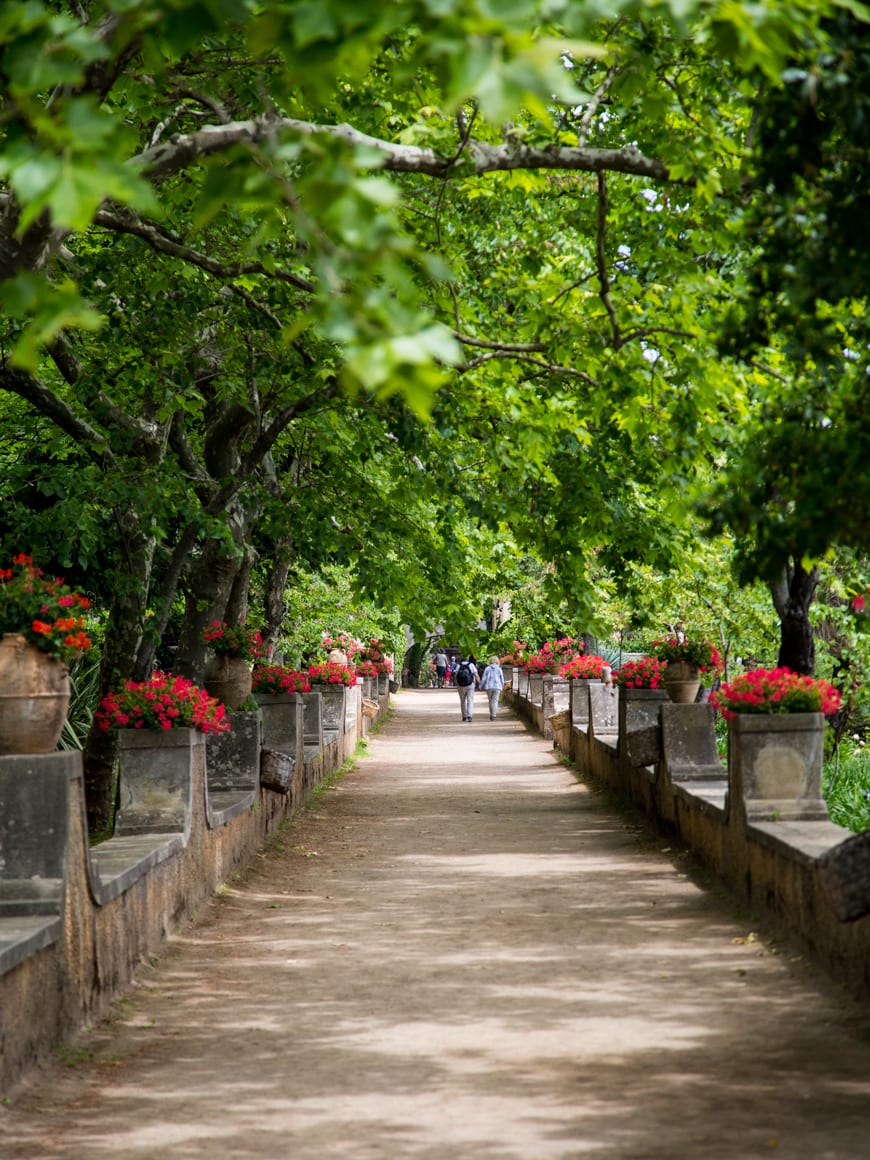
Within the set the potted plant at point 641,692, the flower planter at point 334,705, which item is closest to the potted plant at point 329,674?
the flower planter at point 334,705

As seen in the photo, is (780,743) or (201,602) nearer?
(780,743)

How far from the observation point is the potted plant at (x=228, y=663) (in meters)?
15.2

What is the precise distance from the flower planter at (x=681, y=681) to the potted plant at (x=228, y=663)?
4352 millimetres

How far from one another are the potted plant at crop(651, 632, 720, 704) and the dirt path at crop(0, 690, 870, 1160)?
3.33 meters

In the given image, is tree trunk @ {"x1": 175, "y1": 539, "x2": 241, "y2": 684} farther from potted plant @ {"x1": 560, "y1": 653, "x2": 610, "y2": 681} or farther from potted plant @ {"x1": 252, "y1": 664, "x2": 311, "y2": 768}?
potted plant @ {"x1": 560, "y1": 653, "x2": 610, "y2": 681}

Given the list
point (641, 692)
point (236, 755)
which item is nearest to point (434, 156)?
point (236, 755)

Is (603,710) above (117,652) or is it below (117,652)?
below

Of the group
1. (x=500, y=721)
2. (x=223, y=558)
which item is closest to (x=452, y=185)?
(x=223, y=558)

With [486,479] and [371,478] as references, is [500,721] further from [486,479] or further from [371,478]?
[486,479]

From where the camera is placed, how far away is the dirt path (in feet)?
17.4

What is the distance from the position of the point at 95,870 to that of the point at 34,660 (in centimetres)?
132

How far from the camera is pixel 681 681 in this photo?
51.0ft

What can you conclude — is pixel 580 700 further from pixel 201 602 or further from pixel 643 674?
pixel 201 602

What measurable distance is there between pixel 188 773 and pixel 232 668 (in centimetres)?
499
